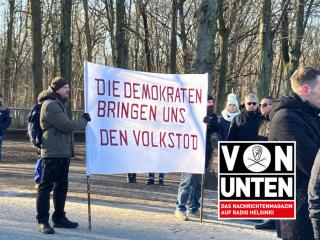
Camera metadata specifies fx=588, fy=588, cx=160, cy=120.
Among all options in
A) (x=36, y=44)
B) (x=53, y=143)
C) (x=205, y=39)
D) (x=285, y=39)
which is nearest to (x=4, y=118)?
(x=36, y=44)

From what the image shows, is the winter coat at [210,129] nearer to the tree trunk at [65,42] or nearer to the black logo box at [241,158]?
the black logo box at [241,158]

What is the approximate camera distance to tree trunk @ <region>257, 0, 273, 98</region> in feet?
63.4

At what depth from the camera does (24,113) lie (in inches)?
1101

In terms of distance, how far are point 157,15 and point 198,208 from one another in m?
23.3

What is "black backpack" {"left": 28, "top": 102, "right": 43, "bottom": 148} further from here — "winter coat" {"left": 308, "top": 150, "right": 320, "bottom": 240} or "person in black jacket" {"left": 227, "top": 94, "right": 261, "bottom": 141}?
"winter coat" {"left": 308, "top": 150, "right": 320, "bottom": 240}

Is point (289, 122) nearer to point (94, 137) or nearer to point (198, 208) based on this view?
point (94, 137)

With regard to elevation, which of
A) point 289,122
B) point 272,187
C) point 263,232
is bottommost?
point 263,232

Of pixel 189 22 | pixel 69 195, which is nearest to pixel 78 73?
pixel 189 22

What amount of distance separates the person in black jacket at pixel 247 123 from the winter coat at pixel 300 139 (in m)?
4.02

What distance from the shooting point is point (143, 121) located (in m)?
8.16

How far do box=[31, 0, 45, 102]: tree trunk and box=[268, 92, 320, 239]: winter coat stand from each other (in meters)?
16.9

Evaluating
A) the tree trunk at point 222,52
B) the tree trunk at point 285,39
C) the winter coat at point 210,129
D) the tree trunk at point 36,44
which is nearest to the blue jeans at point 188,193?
the winter coat at point 210,129

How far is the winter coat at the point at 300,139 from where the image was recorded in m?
4.02

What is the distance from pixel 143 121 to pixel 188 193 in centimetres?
124
